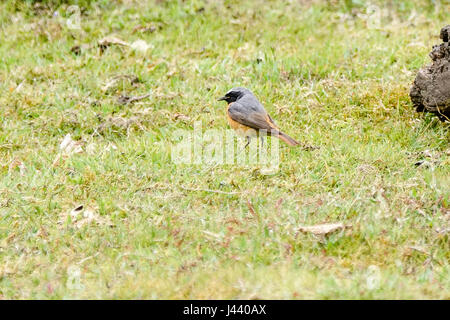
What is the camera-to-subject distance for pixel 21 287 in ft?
16.9

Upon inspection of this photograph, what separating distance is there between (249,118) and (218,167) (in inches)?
27.8

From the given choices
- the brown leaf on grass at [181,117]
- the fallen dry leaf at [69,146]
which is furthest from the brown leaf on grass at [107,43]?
the fallen dry leaf at [69,146]

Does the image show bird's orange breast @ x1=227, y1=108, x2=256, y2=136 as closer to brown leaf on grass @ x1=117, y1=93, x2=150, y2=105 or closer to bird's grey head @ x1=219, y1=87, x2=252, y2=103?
bird's grey head @ x1=219, y1=87, x2=252, y2=103

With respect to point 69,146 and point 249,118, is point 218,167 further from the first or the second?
point 69,146

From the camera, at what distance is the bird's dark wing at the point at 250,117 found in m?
7.41

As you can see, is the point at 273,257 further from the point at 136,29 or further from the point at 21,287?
the point at 136,29

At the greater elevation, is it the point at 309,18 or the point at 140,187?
the point at 309,18

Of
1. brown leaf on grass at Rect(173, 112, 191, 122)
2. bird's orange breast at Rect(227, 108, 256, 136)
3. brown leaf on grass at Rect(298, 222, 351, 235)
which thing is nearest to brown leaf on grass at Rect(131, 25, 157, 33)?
brown leaf on grass at Rect(173, 112, 191, 122)

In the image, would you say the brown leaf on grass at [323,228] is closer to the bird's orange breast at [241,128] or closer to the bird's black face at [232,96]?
the bird's orange breast at [241,128]

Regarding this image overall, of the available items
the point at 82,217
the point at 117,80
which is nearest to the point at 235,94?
the point at 117,80

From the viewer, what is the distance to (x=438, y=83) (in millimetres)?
7328

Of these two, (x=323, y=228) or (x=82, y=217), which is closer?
(x=323, y=228)

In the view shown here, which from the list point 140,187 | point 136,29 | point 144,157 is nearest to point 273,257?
point 140,187

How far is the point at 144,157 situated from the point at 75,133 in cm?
127
